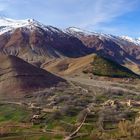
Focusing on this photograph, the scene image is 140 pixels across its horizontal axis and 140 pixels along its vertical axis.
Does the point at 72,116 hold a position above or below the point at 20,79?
below

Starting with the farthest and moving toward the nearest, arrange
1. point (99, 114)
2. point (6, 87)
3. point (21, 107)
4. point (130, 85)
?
1. point (130, 85)
2. point (6, 87)
3. point (21, 107)
4. point (99, 114)

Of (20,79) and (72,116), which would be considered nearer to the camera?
A: (72,116)

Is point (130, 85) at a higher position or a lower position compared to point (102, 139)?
higher

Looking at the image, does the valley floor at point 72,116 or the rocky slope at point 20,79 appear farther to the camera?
the rocky slope at point 20,79

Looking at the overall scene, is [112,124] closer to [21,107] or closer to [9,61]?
[21,107]

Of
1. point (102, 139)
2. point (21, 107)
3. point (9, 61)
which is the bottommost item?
point (102, 139)

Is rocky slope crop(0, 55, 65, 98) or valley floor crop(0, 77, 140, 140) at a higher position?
rocky slope crop(0, 55, 65, 98)

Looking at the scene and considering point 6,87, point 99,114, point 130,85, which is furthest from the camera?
point 130,85

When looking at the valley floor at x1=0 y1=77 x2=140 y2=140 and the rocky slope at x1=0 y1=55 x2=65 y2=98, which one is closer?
the valley floor at x1=0 y1=77 x2=140 y2=140

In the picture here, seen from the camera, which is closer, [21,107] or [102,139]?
[102,139]

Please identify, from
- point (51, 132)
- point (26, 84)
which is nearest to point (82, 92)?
point (26, 84)

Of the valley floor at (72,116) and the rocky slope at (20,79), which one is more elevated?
the rocky slope at (20,79)
